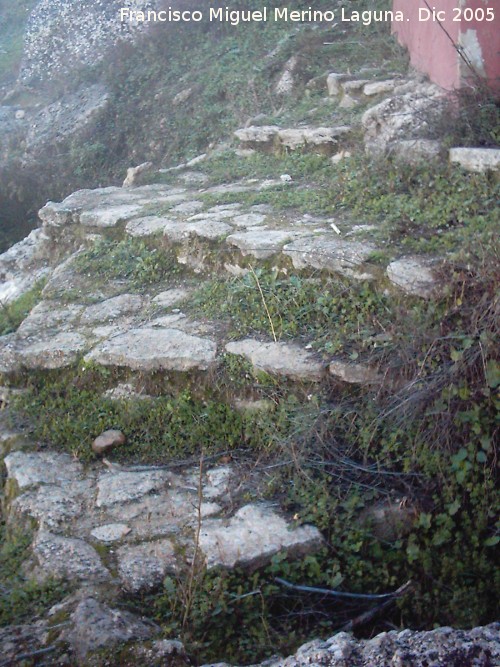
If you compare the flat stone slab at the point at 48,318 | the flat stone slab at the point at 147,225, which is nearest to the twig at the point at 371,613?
the flat stone slab at the point at 48,318

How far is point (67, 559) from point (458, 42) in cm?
391

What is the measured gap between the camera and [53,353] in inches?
157

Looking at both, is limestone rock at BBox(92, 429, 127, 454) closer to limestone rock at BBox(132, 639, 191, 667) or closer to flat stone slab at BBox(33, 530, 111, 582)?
flat stone slab at BBox(33, 530, 111, 582)

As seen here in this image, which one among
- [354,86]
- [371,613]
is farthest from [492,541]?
[354,86]

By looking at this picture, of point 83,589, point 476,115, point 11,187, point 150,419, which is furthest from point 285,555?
point 11,187

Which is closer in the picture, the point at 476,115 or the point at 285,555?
the point at 285,555

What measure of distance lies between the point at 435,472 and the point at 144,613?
1.30m

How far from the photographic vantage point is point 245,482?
323 centimetres

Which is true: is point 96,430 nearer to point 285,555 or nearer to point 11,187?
point 285,555

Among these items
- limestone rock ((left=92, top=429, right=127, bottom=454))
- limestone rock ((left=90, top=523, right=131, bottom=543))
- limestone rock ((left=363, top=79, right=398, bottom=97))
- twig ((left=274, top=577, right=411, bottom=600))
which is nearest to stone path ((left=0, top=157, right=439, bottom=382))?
limestone rock ((left=92, top=429, right=127, bottom=454))

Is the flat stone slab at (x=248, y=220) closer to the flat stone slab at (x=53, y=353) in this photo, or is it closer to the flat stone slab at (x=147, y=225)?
the flat stone slab at (x=147, y=225)

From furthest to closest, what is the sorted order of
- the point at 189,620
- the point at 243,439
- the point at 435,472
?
the point at 243,439 < the point at 435,472 < the point at 189,620

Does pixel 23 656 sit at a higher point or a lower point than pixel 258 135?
lower

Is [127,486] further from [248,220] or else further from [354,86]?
[354,86]
